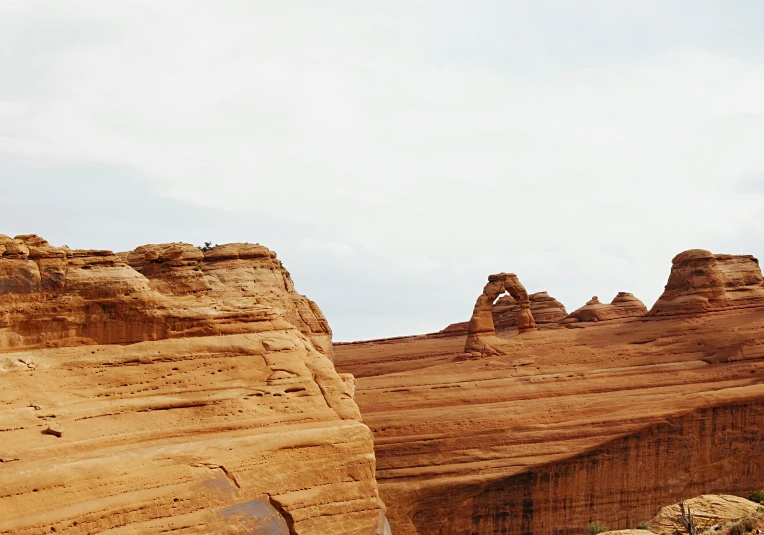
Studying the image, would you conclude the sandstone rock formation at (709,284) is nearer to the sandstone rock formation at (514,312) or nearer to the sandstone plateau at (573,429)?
the sandstone plateau at (573,429)

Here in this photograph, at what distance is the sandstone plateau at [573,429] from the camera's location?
127 feet

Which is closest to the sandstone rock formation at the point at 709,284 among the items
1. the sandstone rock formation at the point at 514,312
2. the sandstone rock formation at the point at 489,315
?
the sandstone rock formation at the point at 489,315

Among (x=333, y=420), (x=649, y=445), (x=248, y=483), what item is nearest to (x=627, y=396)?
(x=649, y=445)

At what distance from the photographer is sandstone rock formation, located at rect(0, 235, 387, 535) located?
72.7ft

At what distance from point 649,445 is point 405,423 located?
28.1 ft

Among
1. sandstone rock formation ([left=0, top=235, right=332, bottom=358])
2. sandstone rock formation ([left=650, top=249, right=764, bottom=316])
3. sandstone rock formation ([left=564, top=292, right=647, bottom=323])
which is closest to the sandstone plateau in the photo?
sandstone rock formation ([left=650, top=249, right=764, bottom=316])

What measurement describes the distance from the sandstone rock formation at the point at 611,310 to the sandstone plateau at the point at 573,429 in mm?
10385

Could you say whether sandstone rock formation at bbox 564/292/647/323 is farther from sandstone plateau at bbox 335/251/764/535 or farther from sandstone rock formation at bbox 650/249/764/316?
sandstone plateau at bbox 335/251/764/535

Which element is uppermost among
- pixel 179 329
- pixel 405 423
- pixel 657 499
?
pixel 179 329

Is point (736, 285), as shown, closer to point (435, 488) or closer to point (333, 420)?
point (435, 488)

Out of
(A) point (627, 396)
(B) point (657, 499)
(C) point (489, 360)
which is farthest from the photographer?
(C) point (489, 360)

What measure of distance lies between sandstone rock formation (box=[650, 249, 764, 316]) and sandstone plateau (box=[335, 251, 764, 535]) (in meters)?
1.00

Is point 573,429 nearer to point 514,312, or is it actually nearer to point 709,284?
point 709,284

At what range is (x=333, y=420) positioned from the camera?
85.4 ft
